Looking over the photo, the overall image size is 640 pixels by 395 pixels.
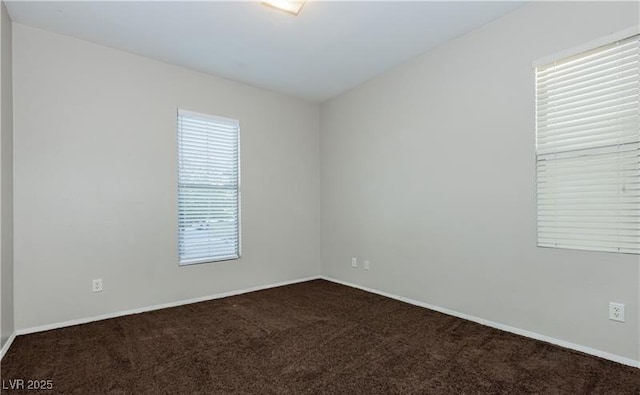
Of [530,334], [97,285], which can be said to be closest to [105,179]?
[97,285]

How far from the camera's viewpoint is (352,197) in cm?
444

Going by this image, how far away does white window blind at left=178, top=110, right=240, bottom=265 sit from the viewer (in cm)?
373

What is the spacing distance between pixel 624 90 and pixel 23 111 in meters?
4.69

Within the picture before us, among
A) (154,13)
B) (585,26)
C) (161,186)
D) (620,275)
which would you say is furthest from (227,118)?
(620,275)

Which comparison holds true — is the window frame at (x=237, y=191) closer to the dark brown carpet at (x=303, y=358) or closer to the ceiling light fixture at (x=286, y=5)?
the dark brown carpet at (x=303, y=358)

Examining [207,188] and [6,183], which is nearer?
[6,183]

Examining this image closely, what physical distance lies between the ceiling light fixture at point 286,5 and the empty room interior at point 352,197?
22mm

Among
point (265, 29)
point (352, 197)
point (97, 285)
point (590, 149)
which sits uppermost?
point (265, 29)

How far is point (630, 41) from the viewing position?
2.19 meters

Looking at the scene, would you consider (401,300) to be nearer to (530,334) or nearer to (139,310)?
(530,334)

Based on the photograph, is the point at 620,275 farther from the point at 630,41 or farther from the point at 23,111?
the point at 23,111

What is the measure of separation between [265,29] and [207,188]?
6.29 ft

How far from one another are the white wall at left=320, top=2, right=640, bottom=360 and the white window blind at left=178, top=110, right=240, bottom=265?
162 cm

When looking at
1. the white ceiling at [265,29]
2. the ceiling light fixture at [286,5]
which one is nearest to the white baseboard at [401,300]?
the white ceiling at [265,29]
